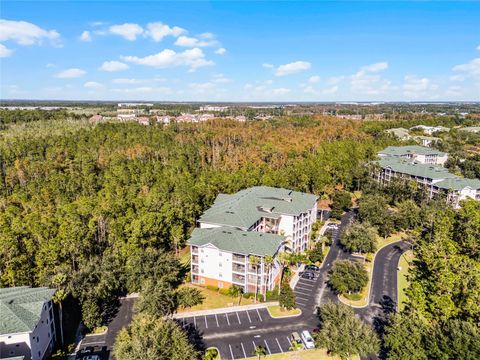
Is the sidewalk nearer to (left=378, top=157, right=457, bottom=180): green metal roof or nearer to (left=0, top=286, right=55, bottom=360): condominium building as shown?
(left=0, top=286, right=55, bottom=360): condominium building

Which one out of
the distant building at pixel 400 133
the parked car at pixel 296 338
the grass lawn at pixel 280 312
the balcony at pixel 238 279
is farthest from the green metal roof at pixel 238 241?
the distant building at pixel 400 133

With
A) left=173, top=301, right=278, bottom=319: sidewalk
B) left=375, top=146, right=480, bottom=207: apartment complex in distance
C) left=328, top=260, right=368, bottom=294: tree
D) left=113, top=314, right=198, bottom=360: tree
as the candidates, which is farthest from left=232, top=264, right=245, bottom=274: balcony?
left=375, top=146, right=480, bottom=207: apartment complex in distance

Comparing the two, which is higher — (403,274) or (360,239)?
(360,239)

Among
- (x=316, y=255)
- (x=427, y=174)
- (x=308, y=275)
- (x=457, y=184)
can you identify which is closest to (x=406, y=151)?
(x=427, y=174)

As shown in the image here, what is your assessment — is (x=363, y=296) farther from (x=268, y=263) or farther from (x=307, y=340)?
(x=268, y=263)

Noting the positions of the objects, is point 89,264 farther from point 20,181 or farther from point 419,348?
point 20,181

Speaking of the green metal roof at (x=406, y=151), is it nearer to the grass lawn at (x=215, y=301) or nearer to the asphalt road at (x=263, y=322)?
the asphalt road at (x=263, y=322)
